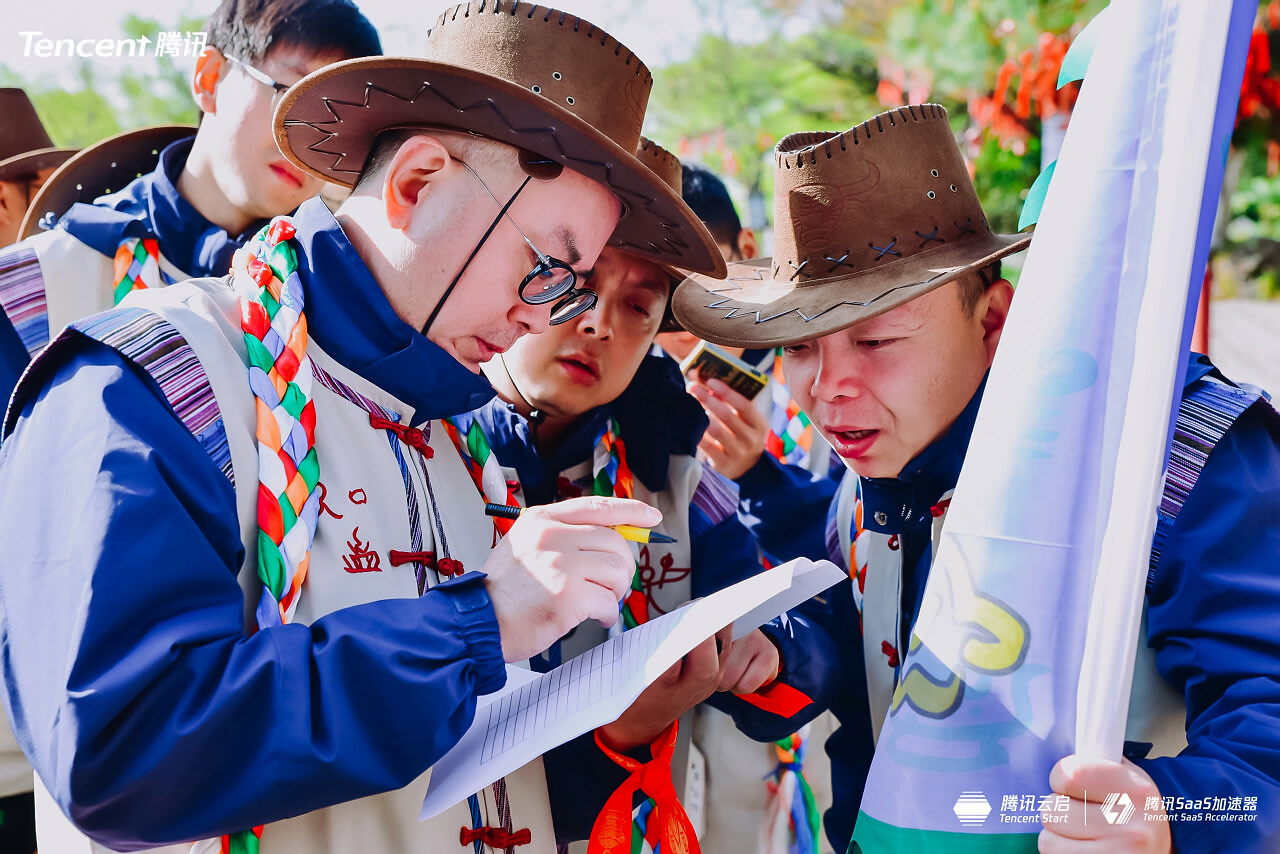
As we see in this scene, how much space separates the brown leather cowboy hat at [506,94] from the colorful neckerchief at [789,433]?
2.11 meters

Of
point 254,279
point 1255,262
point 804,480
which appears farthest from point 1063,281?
point 1255,262

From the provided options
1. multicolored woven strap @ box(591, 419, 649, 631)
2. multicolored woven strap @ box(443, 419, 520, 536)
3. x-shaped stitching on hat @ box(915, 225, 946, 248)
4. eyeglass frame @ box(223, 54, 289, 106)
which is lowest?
multicolored woven strap @ box(591, 419, 649, 631)

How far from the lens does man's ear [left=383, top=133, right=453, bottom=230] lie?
1.78 meters

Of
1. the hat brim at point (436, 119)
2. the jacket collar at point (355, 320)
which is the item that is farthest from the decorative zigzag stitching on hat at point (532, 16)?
the jacket collar at point (355, 320)

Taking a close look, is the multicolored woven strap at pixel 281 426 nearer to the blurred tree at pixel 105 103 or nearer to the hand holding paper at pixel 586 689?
the hand holding paper at pixel 586 689

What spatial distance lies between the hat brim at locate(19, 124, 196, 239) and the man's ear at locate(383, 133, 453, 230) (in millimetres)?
2120

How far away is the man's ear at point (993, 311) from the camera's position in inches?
90.1

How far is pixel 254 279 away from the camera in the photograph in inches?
69.5

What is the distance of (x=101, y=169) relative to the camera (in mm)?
3512

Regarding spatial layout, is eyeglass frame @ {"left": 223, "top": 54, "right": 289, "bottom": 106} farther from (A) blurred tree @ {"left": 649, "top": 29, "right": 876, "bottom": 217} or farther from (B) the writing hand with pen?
(A) blurred tree @ {"left": 649, "top": 29, "right": 876, "bottom": 217}

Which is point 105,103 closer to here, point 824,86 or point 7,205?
point 824,86

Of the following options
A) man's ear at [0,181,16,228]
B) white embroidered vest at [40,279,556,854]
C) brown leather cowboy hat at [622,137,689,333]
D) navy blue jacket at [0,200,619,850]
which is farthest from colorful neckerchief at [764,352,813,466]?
man's ear at [0,181,16,228]

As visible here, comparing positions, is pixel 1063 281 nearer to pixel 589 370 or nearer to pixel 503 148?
pixel 503 148

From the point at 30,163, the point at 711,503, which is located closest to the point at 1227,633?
the point at 711,503
